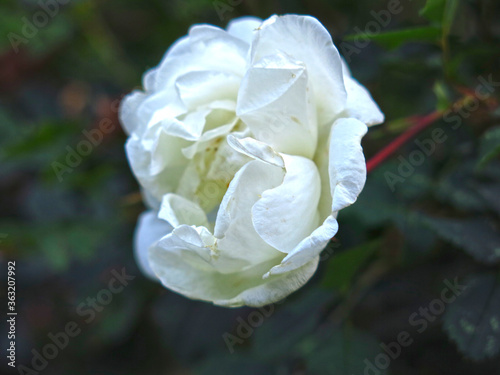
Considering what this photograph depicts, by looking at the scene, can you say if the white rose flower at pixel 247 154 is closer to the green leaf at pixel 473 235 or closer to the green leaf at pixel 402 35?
the green leaf at pixel 402 35

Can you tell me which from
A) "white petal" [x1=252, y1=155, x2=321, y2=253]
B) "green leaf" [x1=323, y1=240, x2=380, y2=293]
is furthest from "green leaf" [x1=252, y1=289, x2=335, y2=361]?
"white petal" [x1=252, y1=155, x2=321, y2=253]

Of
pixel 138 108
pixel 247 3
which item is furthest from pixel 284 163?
pixel 247 3

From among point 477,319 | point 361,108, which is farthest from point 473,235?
point 361,108

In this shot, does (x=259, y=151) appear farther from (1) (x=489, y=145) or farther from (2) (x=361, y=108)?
(1) (x=489, y=145)

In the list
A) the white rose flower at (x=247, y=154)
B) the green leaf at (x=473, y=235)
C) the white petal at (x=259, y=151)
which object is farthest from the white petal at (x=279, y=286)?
the green leaf at (x=473, y=235)

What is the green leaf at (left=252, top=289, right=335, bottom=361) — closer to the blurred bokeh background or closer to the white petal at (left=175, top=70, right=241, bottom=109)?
the blurred bokeh background

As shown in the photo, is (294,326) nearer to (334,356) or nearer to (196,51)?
(334,356)
